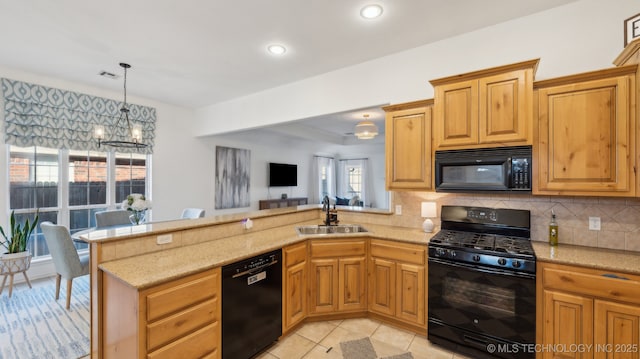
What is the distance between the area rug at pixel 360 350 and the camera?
7.40 ft

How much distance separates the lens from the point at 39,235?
13.0 ft

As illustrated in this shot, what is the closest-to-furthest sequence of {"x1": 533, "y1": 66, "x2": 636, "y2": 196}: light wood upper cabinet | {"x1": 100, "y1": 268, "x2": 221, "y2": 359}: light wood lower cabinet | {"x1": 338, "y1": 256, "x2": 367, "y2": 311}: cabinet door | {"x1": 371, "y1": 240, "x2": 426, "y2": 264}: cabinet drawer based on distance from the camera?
1. {"x1": 100, "y1": 268, "x2": 221, "y2": 359}: light wood lower cabinet
2. {"x1": 533, "y1": 66, "x2": 636, "y2": 196}: light wood upper cabinet
3. {"x1": 371, "y1": 240, "x2": 426, "y2": 264}: cabinet drawer
4. {"x1": 338, "y1": 256, "x2": 367, "y2": 311}: cabinet door

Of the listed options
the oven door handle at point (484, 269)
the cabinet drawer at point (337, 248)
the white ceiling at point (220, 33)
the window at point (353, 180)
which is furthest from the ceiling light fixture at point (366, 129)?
the window at point (353, 180)

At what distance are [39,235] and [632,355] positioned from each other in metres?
6.54

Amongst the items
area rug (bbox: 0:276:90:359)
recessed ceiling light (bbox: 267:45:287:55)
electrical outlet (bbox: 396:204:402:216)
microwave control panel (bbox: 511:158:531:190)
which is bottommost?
area rug (bbox: 0:276:90:359)

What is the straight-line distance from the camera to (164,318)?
1.61 metres

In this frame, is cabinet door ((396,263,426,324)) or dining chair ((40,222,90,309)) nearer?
cabinet door ((396,263,426,324))

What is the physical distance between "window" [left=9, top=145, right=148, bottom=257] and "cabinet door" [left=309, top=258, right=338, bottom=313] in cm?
395

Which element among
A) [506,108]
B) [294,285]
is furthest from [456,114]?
[294,285]

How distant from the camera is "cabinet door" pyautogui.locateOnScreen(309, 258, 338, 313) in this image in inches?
108

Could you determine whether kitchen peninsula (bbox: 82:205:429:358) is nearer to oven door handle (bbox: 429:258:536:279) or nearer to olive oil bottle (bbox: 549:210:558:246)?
oven door handle (bbox: 429:258:536:279)

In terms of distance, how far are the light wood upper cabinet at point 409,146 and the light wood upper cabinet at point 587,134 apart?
2.81 feet

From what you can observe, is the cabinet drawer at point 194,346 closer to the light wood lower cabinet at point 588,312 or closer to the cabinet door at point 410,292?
the cabinet door at point 410,292

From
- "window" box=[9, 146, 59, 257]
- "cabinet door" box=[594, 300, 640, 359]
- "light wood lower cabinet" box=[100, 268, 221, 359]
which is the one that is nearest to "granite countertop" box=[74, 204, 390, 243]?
"light wood lower cabinet" box=[100, 268, 221, 359]
